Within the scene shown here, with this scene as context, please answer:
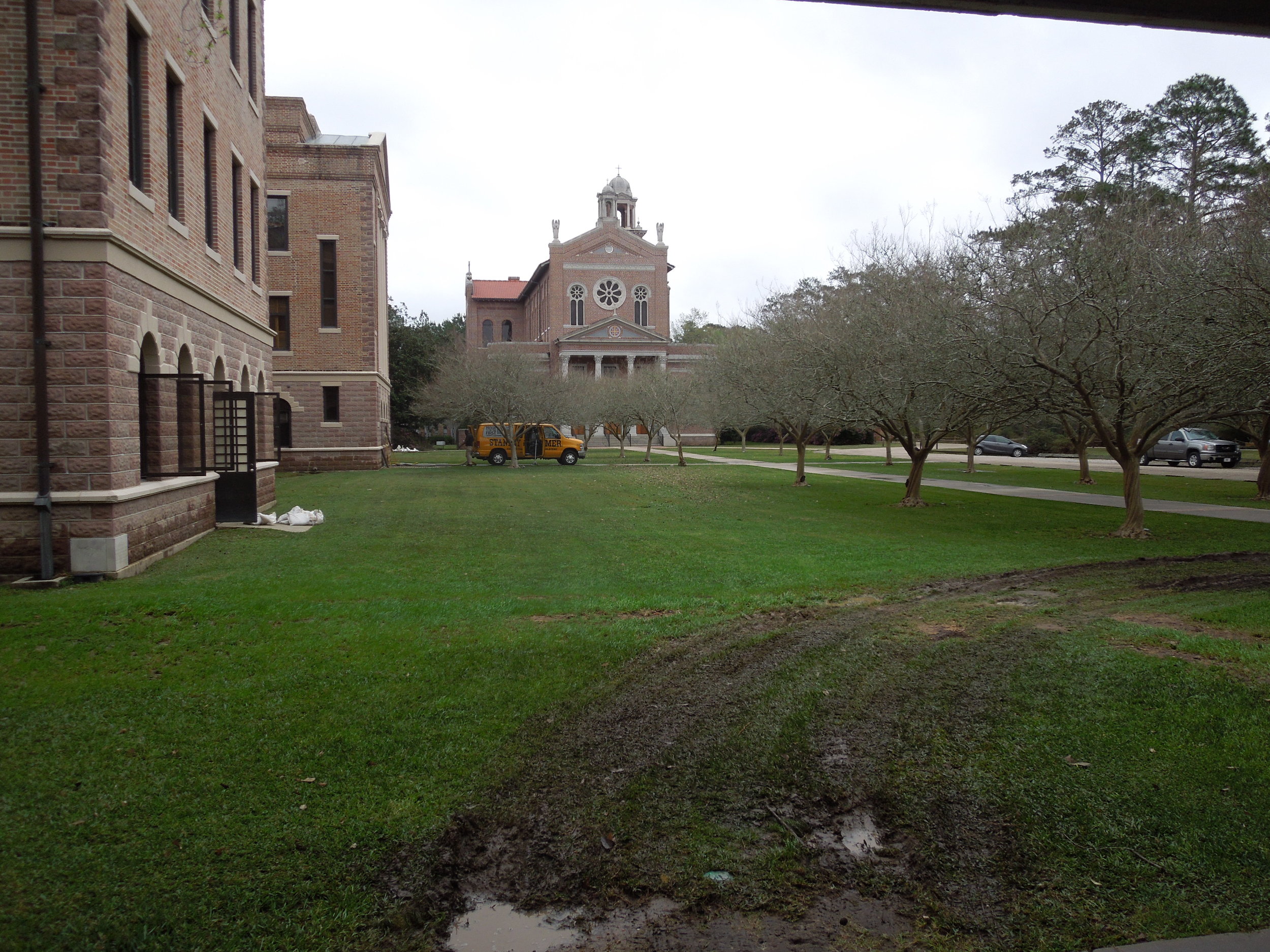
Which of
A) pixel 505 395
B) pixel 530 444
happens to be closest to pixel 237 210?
pixel 505 395

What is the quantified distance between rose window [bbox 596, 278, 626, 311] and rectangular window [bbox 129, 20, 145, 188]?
59.8 metres

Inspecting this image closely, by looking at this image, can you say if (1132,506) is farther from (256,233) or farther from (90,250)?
(256,233)

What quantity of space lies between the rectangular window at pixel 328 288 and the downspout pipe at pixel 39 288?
2546cm

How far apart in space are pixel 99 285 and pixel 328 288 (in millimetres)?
25820

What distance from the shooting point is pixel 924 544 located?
1460cm

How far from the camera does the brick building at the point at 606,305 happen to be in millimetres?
66938

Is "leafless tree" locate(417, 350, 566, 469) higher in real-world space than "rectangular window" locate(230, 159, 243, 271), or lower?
lower

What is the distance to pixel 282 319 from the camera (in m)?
34.8

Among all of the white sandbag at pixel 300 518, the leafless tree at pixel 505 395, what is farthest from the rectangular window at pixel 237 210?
the leafless tree at pixel 505 395

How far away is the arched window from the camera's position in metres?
71.6

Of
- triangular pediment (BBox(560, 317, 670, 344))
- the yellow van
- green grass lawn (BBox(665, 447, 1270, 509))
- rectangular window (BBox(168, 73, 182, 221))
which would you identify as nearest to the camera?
rectangular window (BBox(168, 73, 182, 221))

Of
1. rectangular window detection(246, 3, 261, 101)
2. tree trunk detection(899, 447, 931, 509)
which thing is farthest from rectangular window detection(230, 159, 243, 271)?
tree trunk detection(899, 447, 931, 509)

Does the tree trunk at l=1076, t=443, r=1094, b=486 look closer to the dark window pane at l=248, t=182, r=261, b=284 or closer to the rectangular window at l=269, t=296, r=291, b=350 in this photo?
the dark window pane at l=248, t=182, r=261, b=284

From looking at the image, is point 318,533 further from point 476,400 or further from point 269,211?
point 269,211
